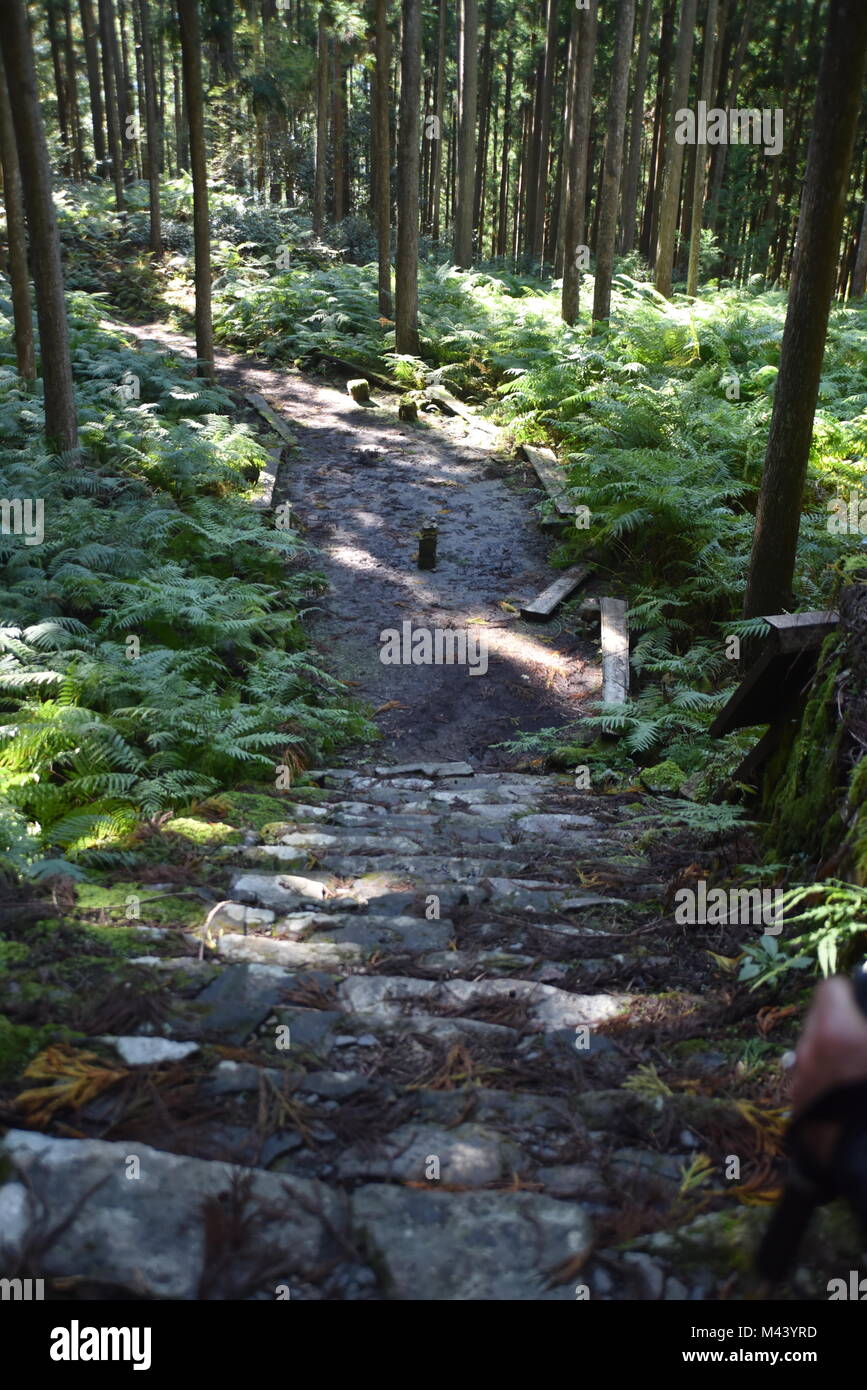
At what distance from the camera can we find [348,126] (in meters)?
38.9

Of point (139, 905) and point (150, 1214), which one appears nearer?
point (150, 1214)

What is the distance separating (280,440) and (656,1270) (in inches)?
594

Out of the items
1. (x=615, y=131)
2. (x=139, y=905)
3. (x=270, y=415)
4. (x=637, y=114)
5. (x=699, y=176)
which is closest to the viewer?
(x=139, y=905)

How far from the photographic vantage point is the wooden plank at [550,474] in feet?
43.0

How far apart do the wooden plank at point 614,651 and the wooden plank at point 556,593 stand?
24.0 inches

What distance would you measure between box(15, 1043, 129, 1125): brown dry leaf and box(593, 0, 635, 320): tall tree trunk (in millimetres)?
17387

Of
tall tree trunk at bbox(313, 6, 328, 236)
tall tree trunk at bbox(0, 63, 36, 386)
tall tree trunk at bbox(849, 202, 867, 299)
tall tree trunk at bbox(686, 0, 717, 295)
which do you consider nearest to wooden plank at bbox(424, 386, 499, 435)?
tall tree trunk at bbox(0, 63, 36, 386)

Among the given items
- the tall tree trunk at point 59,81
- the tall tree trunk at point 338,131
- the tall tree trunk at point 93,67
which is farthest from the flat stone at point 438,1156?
the tall tree trunk at point 93,67

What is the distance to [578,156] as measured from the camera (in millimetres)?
18750

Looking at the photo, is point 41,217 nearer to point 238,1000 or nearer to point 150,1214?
point 238,1000

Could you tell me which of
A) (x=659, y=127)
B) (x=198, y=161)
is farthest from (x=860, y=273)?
(x=198, y=161)

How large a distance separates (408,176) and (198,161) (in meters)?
4.30

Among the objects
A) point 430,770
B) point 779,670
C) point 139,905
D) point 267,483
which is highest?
point 779,670

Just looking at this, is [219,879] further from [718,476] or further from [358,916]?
[718,476]
